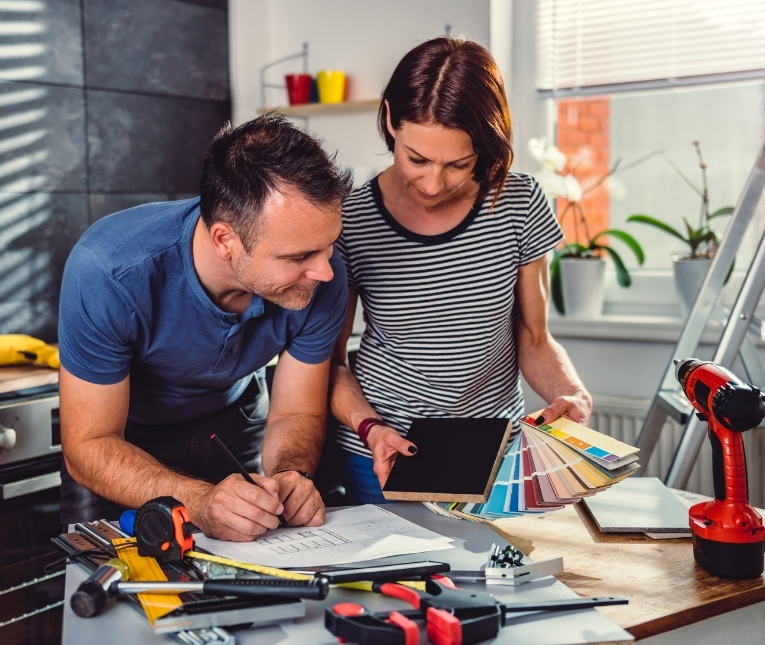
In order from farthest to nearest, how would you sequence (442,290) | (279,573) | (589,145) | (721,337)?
(589,145) < (721,337) < (442,290) < (279,573)

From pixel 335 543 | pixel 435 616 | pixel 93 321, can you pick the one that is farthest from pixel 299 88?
pixel 435 616

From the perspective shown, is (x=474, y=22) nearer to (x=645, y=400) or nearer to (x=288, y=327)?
(x=645, y=400)

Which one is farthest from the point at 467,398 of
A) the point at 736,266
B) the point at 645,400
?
the point at 736,266

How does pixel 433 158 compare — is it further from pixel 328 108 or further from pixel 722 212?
pixel 328 108

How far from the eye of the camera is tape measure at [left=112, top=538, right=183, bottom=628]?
0.93m

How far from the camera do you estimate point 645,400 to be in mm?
2605

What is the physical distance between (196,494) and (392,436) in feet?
1.07

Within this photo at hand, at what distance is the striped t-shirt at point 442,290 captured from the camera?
5.27 ft

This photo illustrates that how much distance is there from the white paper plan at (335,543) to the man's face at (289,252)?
356mm

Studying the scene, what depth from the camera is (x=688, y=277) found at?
2588mm

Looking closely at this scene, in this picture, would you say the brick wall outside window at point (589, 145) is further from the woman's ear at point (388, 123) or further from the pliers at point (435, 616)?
the pliers at point (435, 616)

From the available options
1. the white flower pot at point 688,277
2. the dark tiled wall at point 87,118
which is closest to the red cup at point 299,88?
the dark tiled wall at point 87,118

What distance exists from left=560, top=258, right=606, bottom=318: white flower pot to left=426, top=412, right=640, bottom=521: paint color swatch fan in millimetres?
1494

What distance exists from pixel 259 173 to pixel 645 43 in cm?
179
